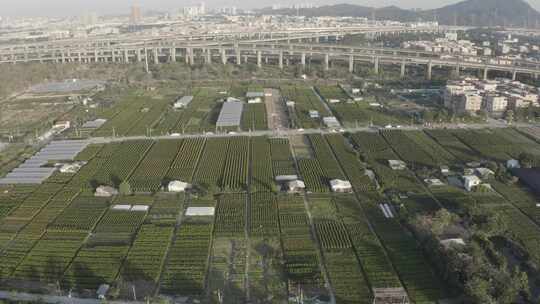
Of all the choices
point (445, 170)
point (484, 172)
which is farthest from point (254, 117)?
point (484, 172)

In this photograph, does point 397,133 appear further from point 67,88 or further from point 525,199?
point 67,88

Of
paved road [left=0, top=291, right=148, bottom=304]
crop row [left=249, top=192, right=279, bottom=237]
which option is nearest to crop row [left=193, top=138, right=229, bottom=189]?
crop row [left=249, top=192, right=279, bottom=237]

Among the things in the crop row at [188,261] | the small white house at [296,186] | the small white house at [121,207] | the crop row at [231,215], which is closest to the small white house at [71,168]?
the small white house at [121,207]

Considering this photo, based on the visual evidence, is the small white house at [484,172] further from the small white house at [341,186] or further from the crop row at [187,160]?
the crop row at [187,160]

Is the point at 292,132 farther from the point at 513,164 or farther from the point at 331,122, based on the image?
the point at 513,164

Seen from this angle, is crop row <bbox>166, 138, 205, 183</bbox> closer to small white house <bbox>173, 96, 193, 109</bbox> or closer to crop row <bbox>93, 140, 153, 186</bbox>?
crop row <bbox>93, 140, 153, 186</bbox>
